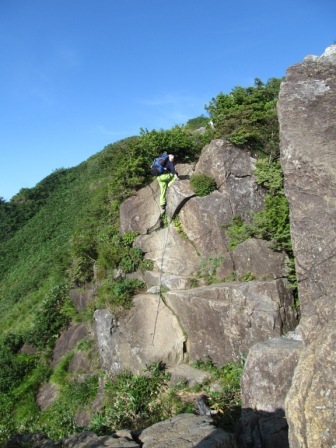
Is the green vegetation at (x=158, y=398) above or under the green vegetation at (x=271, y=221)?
under

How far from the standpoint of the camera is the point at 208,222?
1494 centimetres

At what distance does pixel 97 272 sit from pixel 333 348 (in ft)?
43.6

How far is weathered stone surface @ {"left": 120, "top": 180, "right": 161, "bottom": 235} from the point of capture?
646 inches

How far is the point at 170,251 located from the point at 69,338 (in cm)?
614

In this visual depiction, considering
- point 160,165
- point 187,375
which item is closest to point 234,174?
point 160,165

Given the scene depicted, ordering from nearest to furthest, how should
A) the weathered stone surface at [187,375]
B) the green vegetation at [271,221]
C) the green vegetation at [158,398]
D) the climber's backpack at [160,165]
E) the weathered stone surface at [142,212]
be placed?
the green vegetation at [158,398], the weathered stone surface at [187,375], the green vegetation at [271,221], the climber's backpack at [160,165], the weathered stone surface at [142,212]

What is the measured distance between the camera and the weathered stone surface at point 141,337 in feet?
43.6

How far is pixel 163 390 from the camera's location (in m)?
12.2

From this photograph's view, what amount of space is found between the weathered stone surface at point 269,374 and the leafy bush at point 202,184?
7.57m

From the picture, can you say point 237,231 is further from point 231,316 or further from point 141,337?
point 141,337

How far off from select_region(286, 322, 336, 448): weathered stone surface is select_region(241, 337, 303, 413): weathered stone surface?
3738 mm

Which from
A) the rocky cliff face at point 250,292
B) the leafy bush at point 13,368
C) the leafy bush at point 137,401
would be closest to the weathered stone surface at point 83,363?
the rocky cliff face at point 250,292

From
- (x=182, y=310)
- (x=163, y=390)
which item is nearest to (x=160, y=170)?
(x=182, y=310)

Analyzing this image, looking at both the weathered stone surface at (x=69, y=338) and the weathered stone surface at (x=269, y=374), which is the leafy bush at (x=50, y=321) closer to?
the weathered stone surface at (x=69, y=338)
